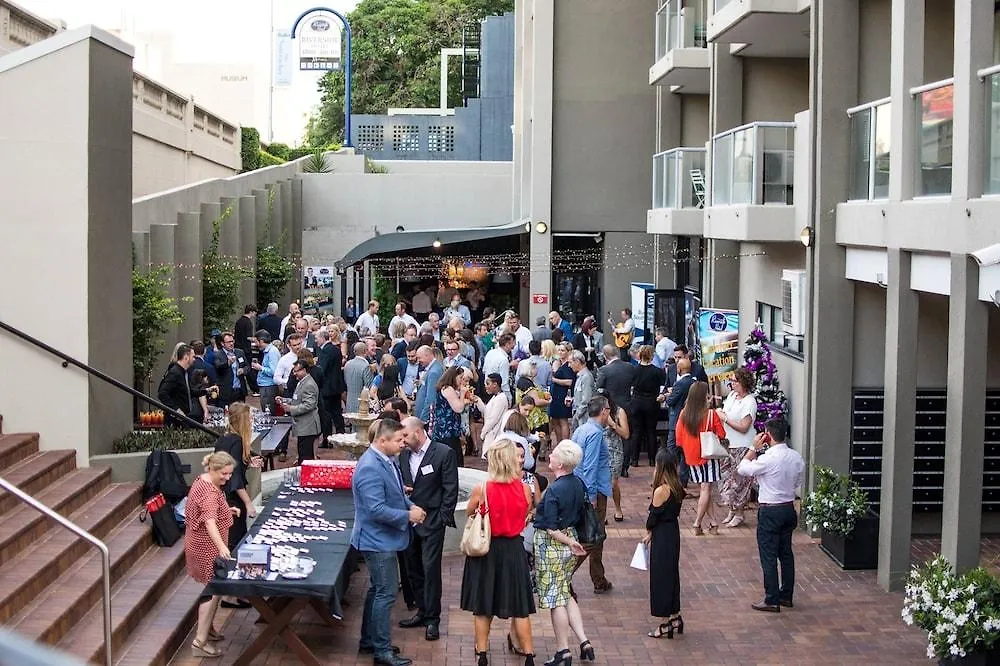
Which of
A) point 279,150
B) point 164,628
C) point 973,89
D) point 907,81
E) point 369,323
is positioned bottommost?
point 164,628

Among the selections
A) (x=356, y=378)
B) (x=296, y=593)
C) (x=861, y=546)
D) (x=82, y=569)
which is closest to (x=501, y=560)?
(x=296, y=593)

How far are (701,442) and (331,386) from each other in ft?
19.3

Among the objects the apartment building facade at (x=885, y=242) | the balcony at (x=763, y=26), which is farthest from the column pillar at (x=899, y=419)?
the balcony at (x=763, y=26)

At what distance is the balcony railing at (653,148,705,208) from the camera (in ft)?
71.6

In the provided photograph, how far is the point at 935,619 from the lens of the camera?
8.58 metres

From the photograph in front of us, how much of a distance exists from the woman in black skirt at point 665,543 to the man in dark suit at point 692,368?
18.6ft

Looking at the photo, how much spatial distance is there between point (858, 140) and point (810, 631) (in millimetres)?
5580

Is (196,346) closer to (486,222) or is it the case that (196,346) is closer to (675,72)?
(675,72)

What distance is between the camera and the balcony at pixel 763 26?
16172 millimetres

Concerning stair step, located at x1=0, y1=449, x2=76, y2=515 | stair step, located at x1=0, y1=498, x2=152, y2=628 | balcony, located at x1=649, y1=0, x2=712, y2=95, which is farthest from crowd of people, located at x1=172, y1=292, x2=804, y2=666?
balcony, located at x1=649, y1=0, x2=712, y2=95

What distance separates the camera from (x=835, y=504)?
12250 mm

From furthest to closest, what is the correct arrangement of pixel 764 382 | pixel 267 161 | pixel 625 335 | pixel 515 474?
pixel 267 161 < pixel 625 335 < pixel 764 382 < pixel 515 474

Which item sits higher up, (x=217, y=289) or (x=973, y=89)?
(x=973, y=89)

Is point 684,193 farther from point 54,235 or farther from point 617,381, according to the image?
point 54,235
